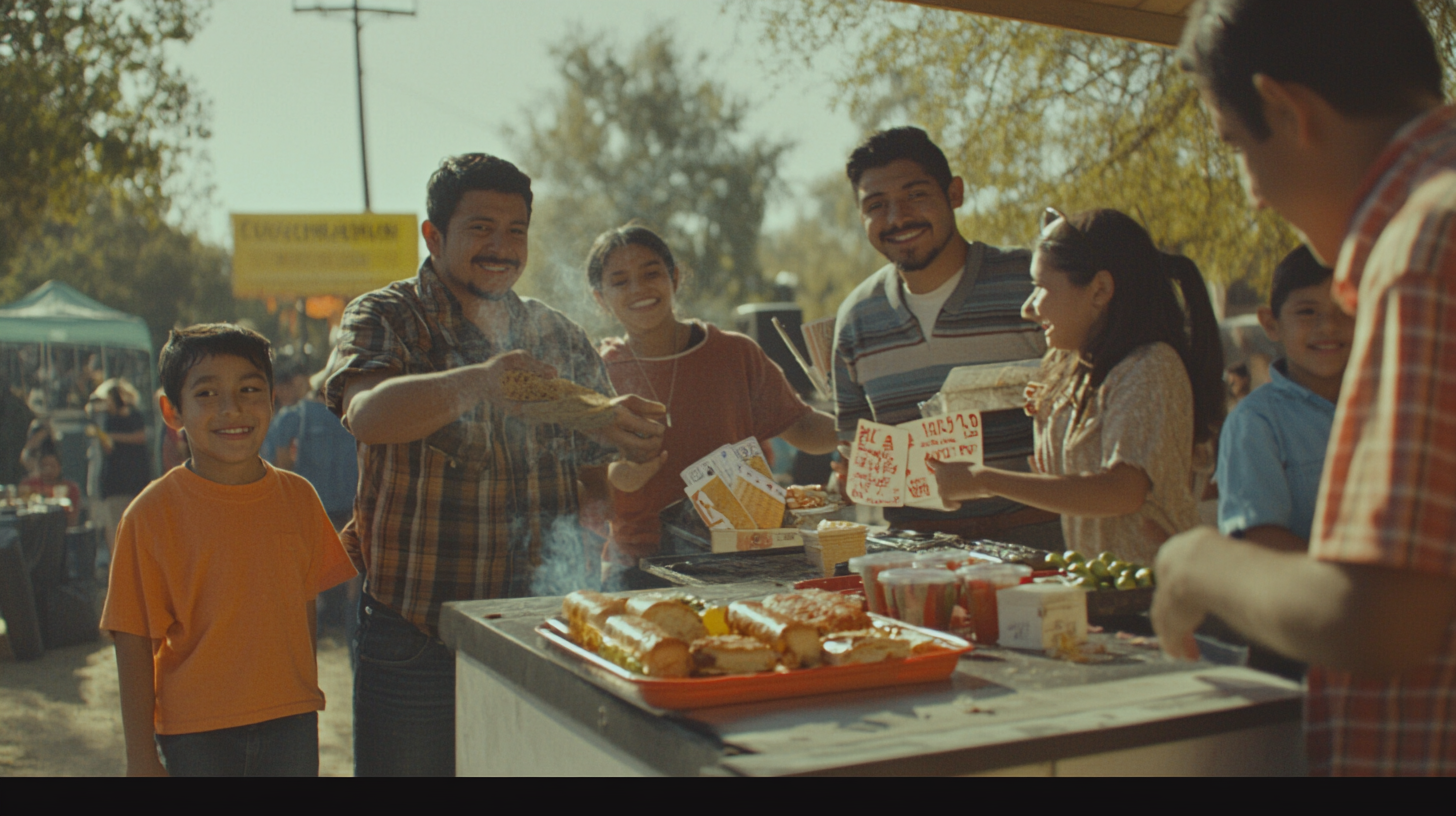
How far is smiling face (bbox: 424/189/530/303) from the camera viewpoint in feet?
8.82

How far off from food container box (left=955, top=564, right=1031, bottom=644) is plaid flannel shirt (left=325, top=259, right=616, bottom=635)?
1.21 metres

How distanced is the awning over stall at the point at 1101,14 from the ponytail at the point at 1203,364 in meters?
1.07

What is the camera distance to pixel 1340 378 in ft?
6.68

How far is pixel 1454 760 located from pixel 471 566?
2027mm

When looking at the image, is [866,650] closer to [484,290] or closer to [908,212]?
[484,290]

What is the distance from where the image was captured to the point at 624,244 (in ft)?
12.0

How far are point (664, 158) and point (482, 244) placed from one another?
30766 mm

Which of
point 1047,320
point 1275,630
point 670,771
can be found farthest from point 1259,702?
point 1047,320

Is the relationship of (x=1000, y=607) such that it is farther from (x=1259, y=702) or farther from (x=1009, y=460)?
(x=1009, y=460)

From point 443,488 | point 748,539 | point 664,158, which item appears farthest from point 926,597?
point 664,158

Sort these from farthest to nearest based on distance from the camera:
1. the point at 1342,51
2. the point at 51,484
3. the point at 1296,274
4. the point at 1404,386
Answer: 1. the point at 51,484
2. the point at 1296,274
3. the point at 1342,51
4. the point at 1404,386

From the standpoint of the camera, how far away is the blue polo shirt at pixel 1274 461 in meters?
1.84

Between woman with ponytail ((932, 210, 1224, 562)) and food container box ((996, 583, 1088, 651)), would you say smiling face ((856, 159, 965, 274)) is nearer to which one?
woman with ponytail ((932, 210, 1224, 562))

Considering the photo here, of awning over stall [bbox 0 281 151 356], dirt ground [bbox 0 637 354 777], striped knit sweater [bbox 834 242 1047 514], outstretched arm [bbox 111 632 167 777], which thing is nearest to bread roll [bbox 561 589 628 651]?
outstretched arm [bbox 111 632 167 777]
